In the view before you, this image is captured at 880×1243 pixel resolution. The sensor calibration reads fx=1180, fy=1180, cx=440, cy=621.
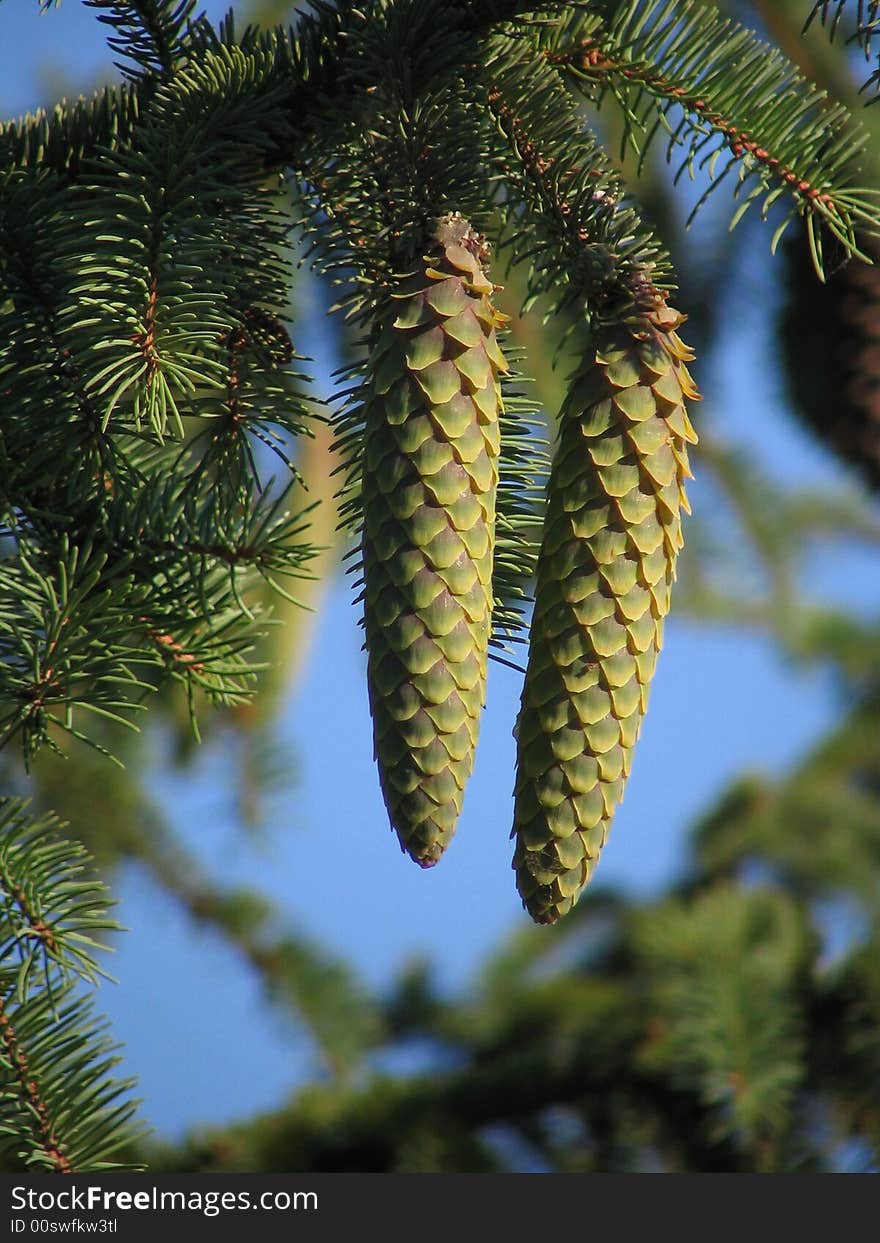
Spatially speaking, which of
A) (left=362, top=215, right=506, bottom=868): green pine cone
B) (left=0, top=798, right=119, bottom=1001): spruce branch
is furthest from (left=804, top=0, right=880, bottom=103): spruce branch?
(left=0, top=798, right=119, bottom=1001): spruce branch

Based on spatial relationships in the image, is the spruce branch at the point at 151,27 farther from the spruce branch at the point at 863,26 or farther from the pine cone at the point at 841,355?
the pine cone at the point at 841,355

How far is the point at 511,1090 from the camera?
166cm

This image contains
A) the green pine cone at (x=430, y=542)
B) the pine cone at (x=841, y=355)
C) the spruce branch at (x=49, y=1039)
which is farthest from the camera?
the pine cone at (x=841, y=355)


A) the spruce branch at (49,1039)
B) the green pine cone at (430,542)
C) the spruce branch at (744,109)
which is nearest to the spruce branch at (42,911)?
the spruce branch at (49,1039)

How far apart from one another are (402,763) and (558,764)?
0.09 m

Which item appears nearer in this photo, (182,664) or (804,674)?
(182,664)

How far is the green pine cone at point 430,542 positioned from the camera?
583 millimetres

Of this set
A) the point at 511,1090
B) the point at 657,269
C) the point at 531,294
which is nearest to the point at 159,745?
the point at 511,1090

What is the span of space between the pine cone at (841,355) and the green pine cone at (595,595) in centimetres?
77

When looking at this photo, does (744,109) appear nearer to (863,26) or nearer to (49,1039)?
(863,26)

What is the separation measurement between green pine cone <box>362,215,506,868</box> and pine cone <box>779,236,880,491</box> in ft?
2.72

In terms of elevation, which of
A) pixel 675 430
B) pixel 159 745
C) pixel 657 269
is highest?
pixel 159 745

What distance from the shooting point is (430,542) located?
583 mm

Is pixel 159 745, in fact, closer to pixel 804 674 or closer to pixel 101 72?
pixel 101 72
